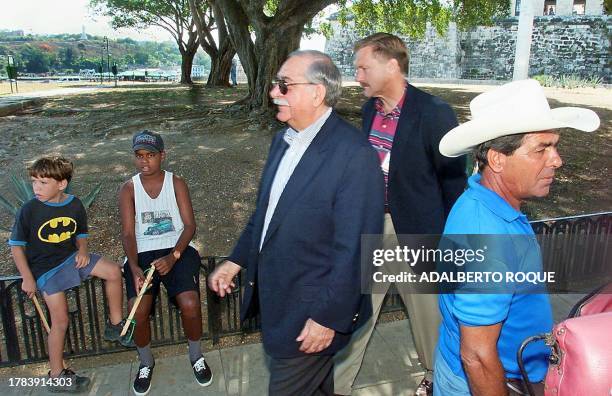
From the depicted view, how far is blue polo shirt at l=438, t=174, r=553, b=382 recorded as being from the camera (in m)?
1.66

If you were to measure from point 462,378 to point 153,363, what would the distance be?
2394 millimetres

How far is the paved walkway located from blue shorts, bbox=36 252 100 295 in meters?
0.69

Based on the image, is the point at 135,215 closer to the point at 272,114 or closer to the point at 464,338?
the point at 464,338

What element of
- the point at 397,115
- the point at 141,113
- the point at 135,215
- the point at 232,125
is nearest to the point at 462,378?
the point at 397,115

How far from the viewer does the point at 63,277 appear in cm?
333

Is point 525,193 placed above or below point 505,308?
above

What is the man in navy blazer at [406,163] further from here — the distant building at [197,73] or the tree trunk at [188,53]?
the distant building at [197,73]

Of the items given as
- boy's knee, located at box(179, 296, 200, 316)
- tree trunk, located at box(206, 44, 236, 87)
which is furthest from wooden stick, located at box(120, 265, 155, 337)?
tree trunk, located at box(206, 44, 236, 87)

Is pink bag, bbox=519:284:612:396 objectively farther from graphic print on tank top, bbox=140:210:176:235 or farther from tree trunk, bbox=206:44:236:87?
tree trunk, bbox=206:44:236:87

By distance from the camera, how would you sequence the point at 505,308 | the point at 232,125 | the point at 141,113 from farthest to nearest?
the point at 141,113 → the point at 232,125 → the point at 505,308

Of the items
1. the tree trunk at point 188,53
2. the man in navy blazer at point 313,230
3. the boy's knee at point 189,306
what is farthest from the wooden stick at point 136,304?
the tree trunk at point 188,53

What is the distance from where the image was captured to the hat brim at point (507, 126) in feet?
5.86

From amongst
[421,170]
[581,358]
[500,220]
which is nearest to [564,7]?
[421,170]

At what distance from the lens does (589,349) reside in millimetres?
1347
